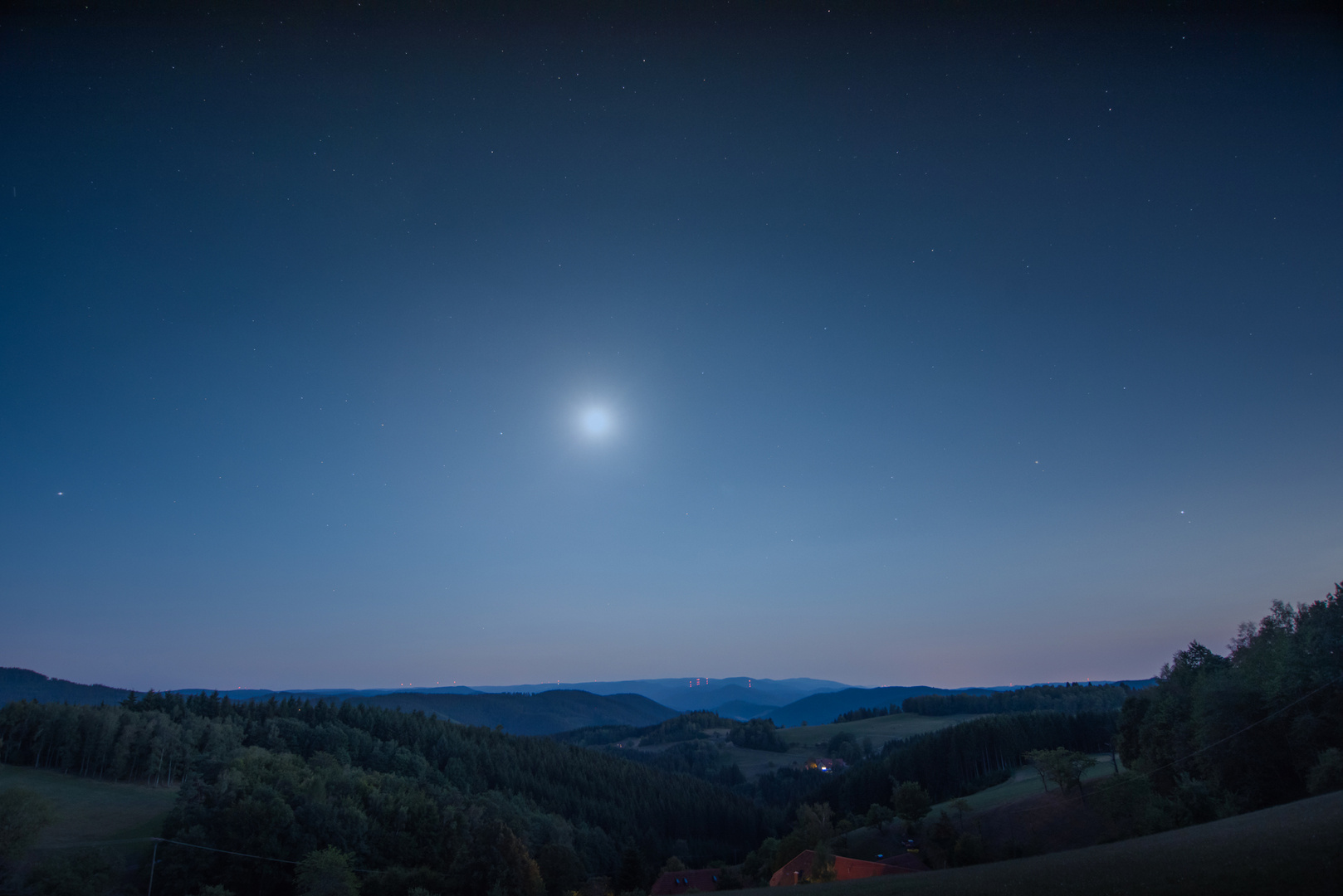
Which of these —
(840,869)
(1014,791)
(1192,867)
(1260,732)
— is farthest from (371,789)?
(1014,791)

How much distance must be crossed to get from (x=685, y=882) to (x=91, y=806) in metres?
68.2

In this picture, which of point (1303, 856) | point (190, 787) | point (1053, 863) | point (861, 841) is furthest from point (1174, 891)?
point (190, 787)

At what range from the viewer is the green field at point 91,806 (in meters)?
60.8

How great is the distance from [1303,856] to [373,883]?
213ft

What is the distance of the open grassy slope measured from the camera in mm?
15391

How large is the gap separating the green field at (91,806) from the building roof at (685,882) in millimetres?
52721

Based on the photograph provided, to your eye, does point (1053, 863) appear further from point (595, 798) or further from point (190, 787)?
point (595, 798)

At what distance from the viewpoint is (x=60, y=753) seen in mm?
90500

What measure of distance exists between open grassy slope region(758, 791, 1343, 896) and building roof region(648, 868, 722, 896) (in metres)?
52.9

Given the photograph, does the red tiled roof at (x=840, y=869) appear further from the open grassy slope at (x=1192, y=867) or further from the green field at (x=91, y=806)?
the green field at (x=91, y=806)

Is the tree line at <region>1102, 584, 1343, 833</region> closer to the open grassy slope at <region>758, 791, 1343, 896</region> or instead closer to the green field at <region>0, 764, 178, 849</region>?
the open grassy slope at <region>758, 791, 1343, 896</region>

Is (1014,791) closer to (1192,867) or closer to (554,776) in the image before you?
(1192,867)

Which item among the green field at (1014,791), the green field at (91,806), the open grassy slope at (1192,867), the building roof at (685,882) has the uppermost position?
the open grassy slope at (1192,867)

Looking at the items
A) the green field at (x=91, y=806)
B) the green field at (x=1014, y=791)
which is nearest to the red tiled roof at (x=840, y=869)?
the green field at (x=1014, y=791)
